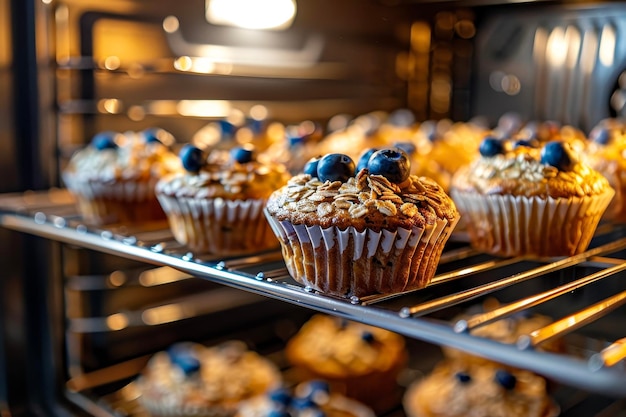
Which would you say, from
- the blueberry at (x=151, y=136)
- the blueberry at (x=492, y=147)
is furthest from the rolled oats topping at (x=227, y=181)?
the blueberry at (x=492, y=147)

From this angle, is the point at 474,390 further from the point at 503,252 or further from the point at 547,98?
the point at 547,98

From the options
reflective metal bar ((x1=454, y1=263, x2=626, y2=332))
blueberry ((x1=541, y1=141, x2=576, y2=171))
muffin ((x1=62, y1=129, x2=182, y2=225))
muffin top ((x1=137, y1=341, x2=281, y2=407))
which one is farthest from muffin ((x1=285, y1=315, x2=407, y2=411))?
reflective metal bar ((x1=454, y1=263, x2=626, y2=332))

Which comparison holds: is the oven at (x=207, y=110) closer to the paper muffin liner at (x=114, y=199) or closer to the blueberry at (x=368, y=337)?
the paper muffin liner at (x=114, y=199)

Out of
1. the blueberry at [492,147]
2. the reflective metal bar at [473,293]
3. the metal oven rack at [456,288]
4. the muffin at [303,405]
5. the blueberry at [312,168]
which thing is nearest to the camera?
the metal oven rack at [456,288]

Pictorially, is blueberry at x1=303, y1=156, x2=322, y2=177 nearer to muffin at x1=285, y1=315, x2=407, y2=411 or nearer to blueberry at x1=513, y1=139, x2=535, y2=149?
blueberry at x1=513, y1=139, x2=535, y2=149

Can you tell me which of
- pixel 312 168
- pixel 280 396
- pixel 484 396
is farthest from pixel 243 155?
pixel 484 396

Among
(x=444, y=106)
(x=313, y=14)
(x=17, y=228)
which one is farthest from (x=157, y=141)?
(x=444, y=106)
